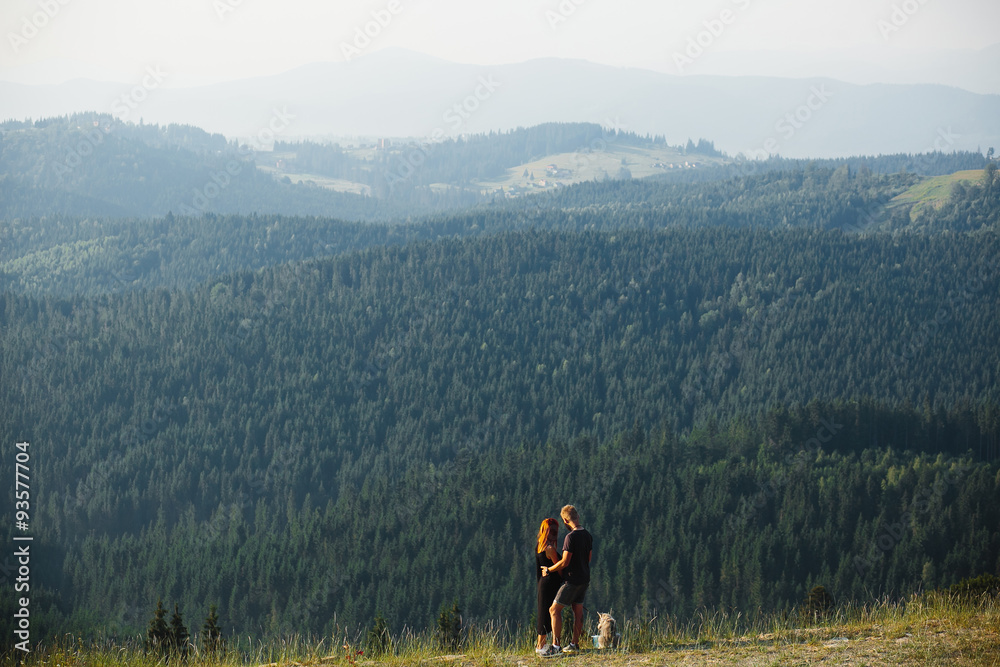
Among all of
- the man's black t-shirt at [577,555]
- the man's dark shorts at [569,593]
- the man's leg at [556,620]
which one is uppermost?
the man's black t-shirt at [577,555]

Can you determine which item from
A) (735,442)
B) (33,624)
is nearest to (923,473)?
(735,442)

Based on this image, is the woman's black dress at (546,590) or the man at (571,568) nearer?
the man at (571,568)

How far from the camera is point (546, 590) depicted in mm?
29859

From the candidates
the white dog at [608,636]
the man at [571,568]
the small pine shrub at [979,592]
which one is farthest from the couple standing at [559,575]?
the small pine shrub at [979,592]

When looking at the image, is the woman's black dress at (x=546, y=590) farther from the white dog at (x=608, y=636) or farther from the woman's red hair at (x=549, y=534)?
the white dog at (x=608, y=636)

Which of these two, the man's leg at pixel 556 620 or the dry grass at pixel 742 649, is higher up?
the man's leg at pixel 556 620

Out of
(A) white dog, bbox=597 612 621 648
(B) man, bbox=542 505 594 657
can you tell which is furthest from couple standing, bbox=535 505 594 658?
(A) white dog, bbox=597 612 621 648

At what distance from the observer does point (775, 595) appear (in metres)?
142

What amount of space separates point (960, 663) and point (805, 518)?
137 m

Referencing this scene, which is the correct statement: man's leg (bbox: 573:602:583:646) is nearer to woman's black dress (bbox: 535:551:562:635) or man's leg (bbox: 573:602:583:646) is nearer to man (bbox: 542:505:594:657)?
man (bbox: 542:505:594:657)

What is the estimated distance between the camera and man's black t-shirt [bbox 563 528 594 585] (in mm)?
28938

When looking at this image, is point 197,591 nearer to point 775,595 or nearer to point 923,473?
point 775,595

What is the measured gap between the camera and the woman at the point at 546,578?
96.6 feet

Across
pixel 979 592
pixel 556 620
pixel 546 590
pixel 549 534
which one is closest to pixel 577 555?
pixel 549 534
